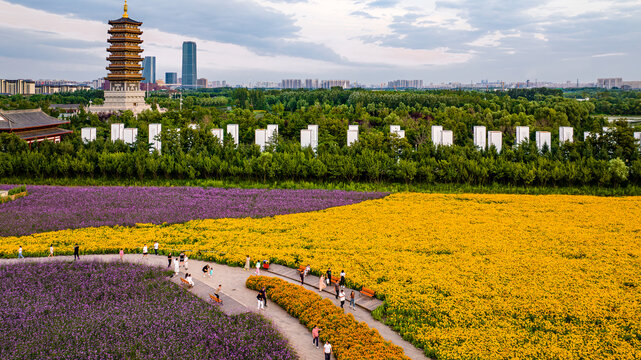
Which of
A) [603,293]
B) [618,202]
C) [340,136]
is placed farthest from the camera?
[340,136]

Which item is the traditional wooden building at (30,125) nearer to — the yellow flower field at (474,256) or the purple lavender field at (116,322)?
the yellow flower field at (474,256)

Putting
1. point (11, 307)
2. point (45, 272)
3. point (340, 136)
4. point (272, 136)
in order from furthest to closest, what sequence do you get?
point (340, 136) → point (272, 136) → point (45, 272) → point (11, 307)

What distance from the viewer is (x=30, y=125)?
50656 mm

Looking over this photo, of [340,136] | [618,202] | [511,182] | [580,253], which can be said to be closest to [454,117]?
[340,136]

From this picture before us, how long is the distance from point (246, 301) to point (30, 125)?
1723 inches

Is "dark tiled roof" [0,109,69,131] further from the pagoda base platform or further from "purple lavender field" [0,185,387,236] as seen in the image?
the pagoda base platform

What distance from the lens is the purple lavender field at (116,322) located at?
13594 mm

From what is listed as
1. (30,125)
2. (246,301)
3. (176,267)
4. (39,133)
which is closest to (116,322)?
(246,301)

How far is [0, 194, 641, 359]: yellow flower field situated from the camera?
602 inches

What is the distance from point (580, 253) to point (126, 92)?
257 feet

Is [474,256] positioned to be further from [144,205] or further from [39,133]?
[39,133]

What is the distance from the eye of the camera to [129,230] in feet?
86.4

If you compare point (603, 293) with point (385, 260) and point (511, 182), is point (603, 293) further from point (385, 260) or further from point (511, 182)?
point (511, 182)

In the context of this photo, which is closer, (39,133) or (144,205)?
(144,205)
